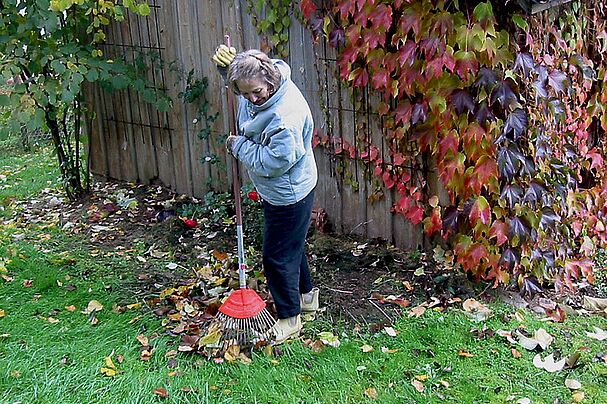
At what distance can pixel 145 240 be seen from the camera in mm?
4992

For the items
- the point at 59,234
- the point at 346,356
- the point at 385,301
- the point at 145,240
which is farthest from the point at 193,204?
the point at 346,356

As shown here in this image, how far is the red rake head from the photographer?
340 cm

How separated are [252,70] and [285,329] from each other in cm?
131

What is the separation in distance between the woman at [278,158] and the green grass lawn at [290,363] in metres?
0.32

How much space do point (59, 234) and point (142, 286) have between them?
4.31ft

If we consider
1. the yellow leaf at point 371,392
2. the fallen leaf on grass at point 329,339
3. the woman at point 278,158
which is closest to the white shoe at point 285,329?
the woman at point 278,158

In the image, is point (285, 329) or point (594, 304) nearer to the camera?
point (285, 329)

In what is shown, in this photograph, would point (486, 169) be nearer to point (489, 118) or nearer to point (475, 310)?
point (489, 118)

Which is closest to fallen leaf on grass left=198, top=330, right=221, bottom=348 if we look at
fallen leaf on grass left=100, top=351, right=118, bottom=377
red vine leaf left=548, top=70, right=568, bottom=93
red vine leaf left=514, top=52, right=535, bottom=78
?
fallen leaf on grass left=100, top=351, right=118, bottom=377

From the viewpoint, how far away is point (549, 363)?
128 inches

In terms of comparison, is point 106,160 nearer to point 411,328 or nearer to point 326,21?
point 326,21

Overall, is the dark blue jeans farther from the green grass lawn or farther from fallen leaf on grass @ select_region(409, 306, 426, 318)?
fallen leaf on grass @ select_region(409, 306, 426, 318)

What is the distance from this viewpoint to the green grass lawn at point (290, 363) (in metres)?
3.09

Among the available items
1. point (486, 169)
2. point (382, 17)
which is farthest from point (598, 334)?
point (382, 17)
